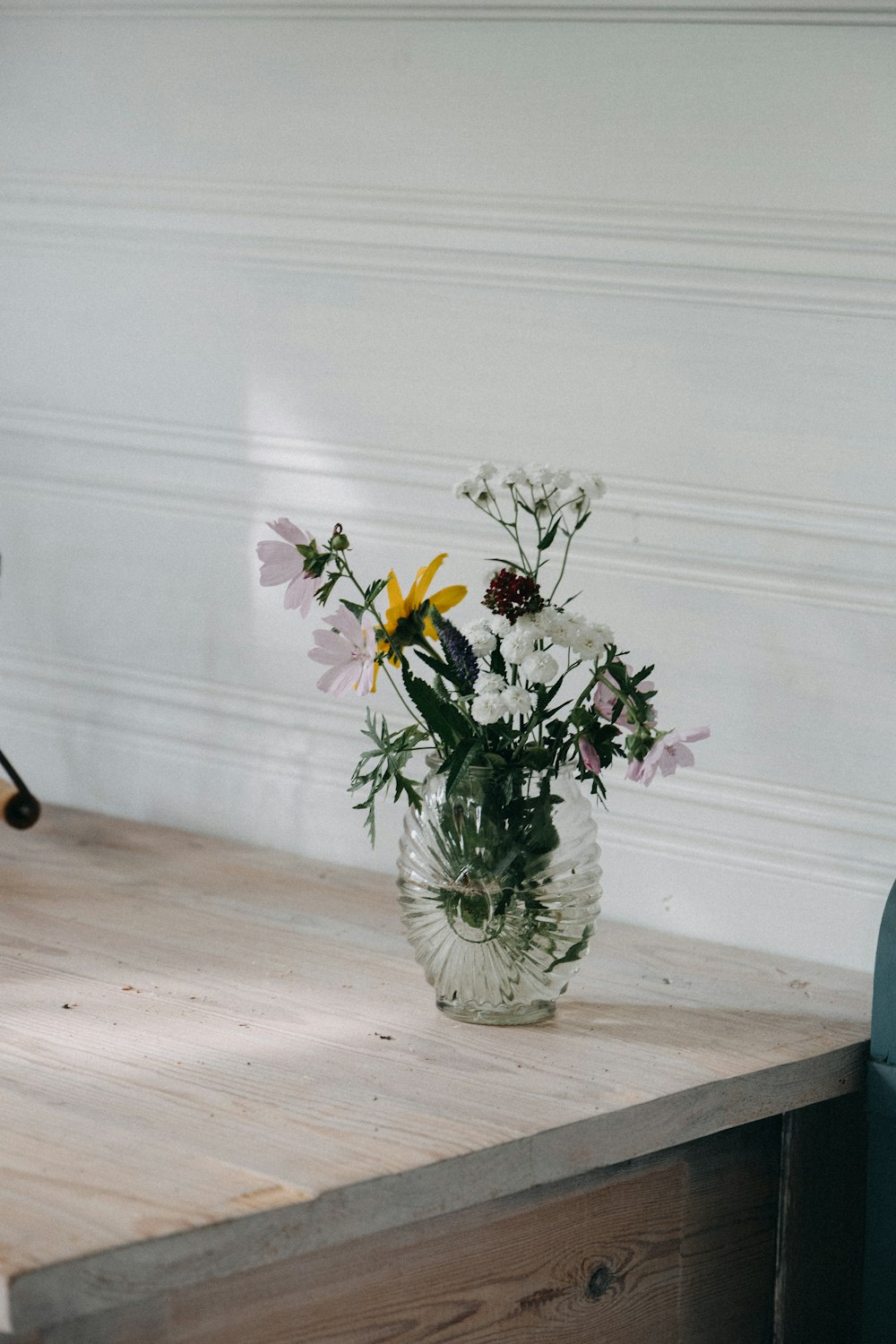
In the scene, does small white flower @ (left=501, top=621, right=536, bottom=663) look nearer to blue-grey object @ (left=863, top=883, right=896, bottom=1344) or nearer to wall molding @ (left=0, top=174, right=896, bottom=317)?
blue-grey object @ (left=863, top=883, right=896, bottom=1344)

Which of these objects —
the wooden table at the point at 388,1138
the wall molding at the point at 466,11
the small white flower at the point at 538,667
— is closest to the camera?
the wooden table at the point at 388,1138

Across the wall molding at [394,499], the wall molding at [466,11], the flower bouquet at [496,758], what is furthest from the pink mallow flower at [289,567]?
the wall molding at [466,11]

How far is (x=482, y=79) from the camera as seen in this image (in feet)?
6.88

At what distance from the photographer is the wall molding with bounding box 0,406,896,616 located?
6.18 ft

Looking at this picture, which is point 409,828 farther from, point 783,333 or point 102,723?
point 102,723

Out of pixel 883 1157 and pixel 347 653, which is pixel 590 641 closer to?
pixel 347 653

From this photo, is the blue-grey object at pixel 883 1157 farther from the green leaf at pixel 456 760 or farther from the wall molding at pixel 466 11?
the wall molding at pixel 466 11

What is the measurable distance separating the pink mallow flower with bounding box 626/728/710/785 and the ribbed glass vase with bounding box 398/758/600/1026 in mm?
88

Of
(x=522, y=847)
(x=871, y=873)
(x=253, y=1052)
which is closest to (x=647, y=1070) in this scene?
(x=522, y=847)

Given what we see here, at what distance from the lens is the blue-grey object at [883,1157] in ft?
5.34

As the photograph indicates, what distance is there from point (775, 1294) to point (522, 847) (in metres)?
0.56

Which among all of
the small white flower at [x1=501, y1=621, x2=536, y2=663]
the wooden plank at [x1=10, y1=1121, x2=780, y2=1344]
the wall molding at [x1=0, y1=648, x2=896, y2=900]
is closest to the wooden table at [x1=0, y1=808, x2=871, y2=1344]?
the wooden plank at [x1=10, y1=1121, x2=780, y2=1344]

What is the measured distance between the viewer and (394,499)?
224cm

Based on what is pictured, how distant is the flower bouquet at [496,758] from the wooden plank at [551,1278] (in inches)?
8.4
